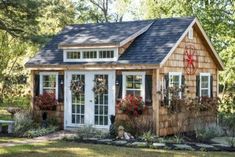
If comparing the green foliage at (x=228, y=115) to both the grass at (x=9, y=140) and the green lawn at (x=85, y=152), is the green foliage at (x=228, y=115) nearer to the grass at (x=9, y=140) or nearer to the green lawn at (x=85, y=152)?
the green lawn at (x=85, y=152)

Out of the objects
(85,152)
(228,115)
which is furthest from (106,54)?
(228,115)

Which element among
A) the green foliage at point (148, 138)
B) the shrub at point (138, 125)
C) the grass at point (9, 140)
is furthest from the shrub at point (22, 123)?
the green foliage at point (148, 138)

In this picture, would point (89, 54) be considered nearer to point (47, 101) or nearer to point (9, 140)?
point (47, 101)

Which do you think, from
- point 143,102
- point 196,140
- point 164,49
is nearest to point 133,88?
point 143,102

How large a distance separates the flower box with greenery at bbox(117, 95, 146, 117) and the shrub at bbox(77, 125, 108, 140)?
1077mm

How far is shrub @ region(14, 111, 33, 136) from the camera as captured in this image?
16.7 metres

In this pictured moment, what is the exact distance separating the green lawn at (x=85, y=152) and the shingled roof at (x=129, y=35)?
12.0 ft

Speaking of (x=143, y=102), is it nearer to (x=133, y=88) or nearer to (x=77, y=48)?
(x=133, y=88)

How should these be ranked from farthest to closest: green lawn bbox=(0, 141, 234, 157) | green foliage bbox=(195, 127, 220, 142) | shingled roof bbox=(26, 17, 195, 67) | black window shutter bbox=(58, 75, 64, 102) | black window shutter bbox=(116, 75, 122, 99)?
black window shutter bbox=(58, 75, 64, 102), black window shutter bbox=(116, 75, 122, 99), shingled roof bbox=(26, 17, 195, 67), green foliage bbox=(195, 127, 220, 142), green lawn bbox=(0, 141, 234, 157)

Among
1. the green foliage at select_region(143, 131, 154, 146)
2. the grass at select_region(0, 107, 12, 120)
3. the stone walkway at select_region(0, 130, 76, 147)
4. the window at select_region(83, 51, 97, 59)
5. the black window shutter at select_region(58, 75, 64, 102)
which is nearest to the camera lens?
the stone walkway at select_region(0, 130, 76, 147)

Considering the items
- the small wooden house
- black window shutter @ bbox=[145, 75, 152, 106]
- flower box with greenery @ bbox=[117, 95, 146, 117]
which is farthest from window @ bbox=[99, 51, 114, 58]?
flower box with greenery @ bbox=[117, 95, 146, 117]

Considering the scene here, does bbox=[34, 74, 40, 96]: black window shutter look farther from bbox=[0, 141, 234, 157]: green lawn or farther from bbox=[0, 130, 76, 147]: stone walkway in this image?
bbox=[0, 141, 234, 157]: green lawn

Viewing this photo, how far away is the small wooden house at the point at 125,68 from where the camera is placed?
16031mm

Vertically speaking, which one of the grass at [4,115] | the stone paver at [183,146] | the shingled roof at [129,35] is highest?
the shingled roof at [129,35]
